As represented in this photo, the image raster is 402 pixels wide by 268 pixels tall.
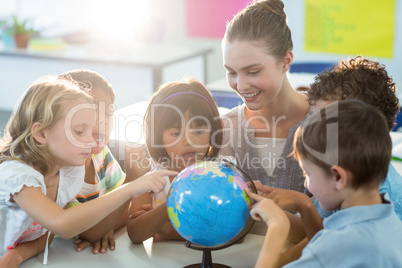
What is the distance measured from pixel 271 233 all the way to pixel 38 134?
0.83 metres

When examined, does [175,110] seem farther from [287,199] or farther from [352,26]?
[352,26]

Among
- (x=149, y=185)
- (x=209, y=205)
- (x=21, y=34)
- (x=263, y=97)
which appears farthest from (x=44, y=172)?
(x=21, y=34)

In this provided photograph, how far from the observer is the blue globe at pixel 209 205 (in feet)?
4.48

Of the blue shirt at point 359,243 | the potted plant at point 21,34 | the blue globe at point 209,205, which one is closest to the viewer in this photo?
the blue shirt at point 359,243

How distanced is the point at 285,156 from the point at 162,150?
542 millimetres

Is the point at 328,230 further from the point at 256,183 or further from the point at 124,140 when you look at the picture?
the point at 124,140

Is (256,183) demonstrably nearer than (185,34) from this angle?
Yes

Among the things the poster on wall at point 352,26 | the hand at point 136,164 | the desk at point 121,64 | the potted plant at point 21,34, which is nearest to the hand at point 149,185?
the hand at point 136,164

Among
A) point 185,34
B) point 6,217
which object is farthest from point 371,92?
point 185,34

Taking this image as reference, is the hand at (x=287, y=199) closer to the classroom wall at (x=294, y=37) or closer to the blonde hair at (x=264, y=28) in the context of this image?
the blonde hair at (x=264, y=28)

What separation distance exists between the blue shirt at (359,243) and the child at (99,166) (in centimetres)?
75

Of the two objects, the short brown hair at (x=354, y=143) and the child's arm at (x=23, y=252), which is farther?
the child's arm at (x=23, y=252)

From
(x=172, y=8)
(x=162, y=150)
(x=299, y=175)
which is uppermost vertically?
(x=172, y=8)

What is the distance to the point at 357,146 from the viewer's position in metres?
1.27
